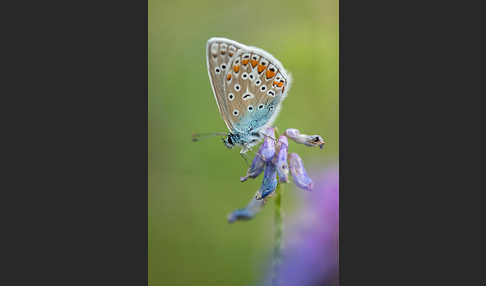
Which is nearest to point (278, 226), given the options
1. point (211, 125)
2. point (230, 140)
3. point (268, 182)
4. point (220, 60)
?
point (268, 182)

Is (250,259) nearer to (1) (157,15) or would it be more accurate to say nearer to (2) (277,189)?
(2) (277,189)

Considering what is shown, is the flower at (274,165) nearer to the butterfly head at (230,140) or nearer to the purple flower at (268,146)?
the purple flower at (268,146)

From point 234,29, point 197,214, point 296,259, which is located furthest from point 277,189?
point 234,29

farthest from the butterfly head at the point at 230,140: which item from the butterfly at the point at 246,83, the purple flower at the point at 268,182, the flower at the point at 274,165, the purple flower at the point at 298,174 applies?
the purple flower at the point at 298,174

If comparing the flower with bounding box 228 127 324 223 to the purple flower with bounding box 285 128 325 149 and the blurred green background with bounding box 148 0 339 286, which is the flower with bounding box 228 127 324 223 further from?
the blurred green background with bounding box 148 0 339 286

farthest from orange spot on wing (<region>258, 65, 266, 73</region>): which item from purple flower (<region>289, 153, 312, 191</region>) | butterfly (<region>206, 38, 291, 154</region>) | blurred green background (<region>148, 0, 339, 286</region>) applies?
blurred green background (<region>148, 0, 339, 286</region>)

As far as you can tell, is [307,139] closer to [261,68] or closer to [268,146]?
[268,146]

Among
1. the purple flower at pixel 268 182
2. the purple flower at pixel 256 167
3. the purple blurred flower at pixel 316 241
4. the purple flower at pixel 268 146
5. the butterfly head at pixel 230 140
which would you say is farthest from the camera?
the purple blurred flower at pixel 316 241
